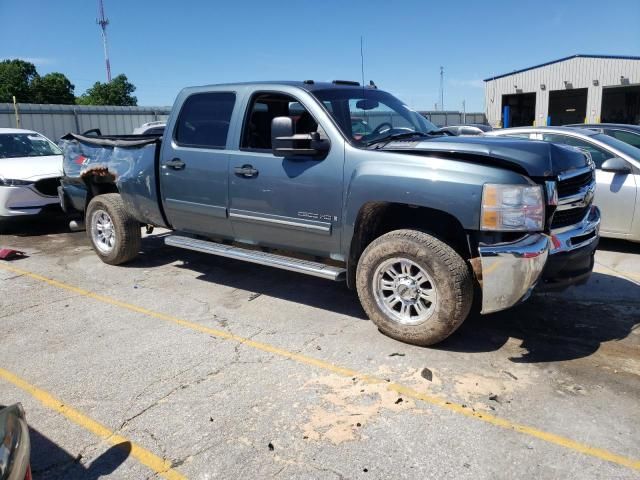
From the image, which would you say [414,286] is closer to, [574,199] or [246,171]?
[574,199]

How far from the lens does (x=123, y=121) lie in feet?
83.3

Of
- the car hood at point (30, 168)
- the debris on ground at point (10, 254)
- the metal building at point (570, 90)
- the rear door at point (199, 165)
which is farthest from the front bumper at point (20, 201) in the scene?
the metal building at point (570, 90)

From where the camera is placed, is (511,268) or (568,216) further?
(568,216)

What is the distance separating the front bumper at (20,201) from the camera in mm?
8320

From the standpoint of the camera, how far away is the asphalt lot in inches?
112

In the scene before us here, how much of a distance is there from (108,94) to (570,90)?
47236 millimetres

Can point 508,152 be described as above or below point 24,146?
below

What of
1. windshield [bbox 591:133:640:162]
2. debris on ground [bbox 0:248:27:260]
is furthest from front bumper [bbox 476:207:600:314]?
debris on ground [bbox 0:248:27:260]

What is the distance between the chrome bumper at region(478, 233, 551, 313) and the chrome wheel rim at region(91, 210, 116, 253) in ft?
15.7

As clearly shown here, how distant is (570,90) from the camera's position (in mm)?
39406

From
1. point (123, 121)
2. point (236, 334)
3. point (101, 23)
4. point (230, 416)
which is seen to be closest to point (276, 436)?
point (230, 416)

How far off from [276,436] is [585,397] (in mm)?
1984

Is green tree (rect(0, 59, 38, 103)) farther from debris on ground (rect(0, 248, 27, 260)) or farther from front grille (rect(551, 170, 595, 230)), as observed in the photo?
front grille (rect(551, 170, 595, 230))

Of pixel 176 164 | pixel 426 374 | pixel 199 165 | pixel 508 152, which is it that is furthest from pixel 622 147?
pixel 176 164
